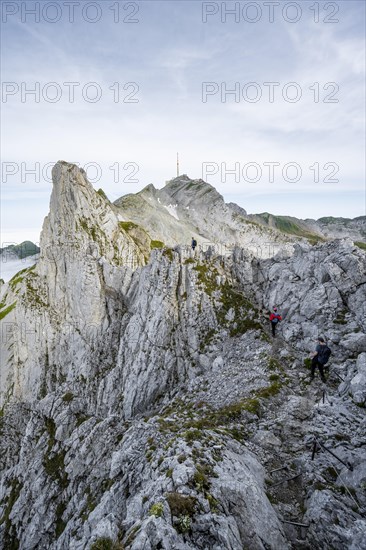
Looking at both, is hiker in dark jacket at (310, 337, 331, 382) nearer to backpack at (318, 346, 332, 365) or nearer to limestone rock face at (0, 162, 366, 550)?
backpack at (318, 346, 332, 365)

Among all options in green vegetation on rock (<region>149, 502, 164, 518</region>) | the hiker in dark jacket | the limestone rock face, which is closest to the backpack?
the hiker in dark jacket

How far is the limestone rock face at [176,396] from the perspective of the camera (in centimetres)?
1266

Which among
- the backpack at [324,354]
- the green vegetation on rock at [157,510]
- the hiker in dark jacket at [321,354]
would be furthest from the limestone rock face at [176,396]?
the backpack at [324,354]

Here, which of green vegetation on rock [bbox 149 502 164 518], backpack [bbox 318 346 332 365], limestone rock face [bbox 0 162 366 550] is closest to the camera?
green vegetation on rock [bbox 149 502 164 518]

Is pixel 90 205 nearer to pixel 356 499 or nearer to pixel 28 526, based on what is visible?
pixel 28 526

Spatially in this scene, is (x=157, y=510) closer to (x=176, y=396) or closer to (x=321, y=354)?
(x=321, y=354)

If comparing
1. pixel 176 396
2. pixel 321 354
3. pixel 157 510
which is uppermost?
pixel 321 354

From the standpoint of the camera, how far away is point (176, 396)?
32.5 metres

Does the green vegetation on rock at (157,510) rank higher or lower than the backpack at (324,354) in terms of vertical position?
lower

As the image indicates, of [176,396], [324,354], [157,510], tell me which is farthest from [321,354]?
[176,396]

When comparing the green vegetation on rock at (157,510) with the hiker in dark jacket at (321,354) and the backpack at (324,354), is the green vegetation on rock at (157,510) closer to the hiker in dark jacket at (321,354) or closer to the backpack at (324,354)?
the hiker in dark jacket at (321,354)

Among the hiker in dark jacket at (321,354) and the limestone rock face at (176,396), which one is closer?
the limestone rock face at (176,396)

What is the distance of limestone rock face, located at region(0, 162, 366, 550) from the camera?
12656 mm

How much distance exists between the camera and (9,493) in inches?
1524
